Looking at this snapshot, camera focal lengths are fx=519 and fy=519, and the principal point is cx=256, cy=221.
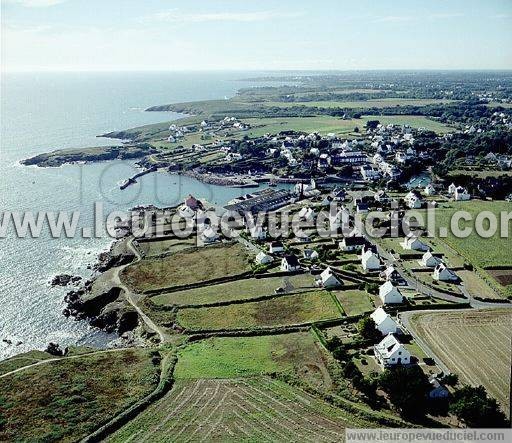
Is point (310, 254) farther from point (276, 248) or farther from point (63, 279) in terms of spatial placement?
point (63, 279)

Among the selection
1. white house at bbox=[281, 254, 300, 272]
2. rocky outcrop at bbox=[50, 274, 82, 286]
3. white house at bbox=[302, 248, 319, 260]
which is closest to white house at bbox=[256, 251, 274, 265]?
white house at bbox=[281, 254, 300, 272]

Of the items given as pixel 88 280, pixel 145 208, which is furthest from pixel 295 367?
pixel 145 208

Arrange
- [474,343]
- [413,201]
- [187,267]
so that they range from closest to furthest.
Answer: [474,343] → [187,267] → [413,201]

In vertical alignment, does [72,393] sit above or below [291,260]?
below

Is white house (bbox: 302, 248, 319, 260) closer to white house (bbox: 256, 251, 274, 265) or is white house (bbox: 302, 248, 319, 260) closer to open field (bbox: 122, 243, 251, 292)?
white house (bbox: 256, 251, 274, 265)

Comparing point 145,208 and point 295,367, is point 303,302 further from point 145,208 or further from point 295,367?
point 145,208

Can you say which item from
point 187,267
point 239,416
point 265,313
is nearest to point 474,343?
point 265,313
